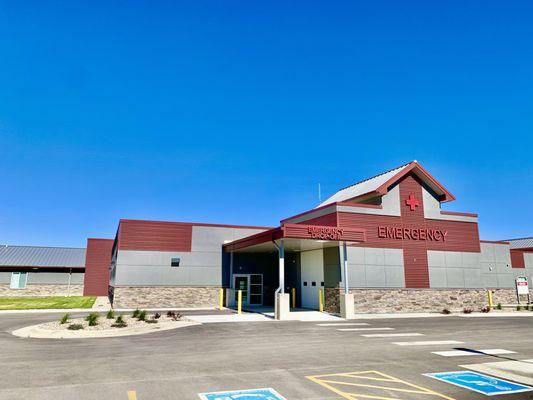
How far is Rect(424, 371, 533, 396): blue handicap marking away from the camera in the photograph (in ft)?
24.9

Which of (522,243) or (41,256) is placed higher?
(522,243)

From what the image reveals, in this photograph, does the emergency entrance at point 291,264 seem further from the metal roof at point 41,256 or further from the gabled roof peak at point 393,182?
the metal roof at point 41,256

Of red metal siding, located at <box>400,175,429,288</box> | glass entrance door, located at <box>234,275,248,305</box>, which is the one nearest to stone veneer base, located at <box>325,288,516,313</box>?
red metal siding, located at <box>400,175,429,288</box>

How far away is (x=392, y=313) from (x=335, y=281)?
4731mm

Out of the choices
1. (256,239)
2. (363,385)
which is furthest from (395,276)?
(363,385)

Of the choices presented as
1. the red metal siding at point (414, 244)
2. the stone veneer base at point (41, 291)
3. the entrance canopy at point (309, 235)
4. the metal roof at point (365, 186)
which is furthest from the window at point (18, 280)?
the red metal siding at point (414, 244)

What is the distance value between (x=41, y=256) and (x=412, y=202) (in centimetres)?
4135

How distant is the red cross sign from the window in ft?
130

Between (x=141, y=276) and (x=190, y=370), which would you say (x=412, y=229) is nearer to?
(x=141, y=276)

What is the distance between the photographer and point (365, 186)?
3084cm

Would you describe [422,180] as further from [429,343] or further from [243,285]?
[429,343]

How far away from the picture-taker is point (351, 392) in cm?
726

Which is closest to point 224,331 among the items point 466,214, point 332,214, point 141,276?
point 332,214

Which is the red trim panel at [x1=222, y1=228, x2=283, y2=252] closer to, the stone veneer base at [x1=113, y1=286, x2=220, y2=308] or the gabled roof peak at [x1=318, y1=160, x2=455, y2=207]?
the stone veneer base at [x1=113, y1=286, x2=220, y2=308]
